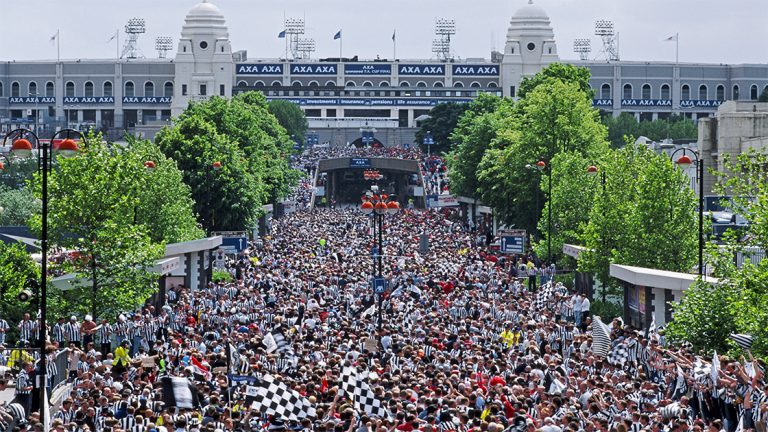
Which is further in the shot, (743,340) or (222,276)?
(222,276)

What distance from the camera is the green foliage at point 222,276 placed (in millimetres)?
64062

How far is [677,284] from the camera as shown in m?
40.0

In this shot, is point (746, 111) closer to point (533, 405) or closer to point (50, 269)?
point (50, 269)

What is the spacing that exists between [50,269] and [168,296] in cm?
910

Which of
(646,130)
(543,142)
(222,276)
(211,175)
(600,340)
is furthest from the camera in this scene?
(646,130)

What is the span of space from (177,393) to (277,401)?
10.5 feet

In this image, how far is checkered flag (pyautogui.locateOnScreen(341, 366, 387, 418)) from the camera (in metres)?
25.8

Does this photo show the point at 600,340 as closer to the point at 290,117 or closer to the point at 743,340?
the point at 743,340

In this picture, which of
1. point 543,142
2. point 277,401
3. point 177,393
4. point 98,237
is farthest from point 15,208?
point 277,401

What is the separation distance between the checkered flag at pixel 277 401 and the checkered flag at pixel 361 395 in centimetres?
105

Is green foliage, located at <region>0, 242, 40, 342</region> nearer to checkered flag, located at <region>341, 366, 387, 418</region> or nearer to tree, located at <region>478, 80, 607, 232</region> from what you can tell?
checkered flag, located at <region>341, 366, 387, 418</region>

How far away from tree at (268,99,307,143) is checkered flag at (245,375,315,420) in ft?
468

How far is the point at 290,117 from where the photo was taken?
172875 mm

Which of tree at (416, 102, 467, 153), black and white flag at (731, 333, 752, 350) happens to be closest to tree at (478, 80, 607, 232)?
black and white flag at (731, 333, 752, 350)
